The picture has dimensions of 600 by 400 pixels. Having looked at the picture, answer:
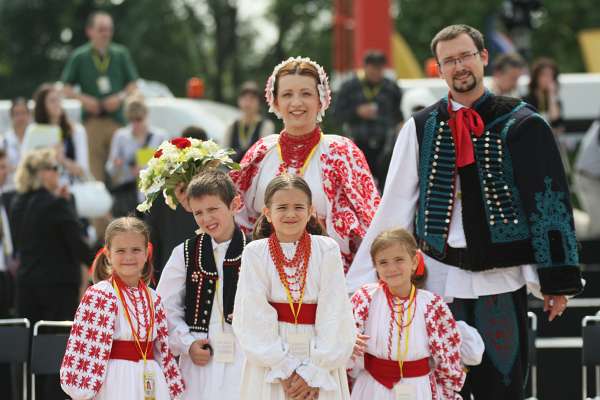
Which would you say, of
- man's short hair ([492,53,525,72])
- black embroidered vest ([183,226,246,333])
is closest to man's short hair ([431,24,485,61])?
Result: black embroidered vest ([183,226,246,333])

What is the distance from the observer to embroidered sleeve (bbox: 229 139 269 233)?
6.24m

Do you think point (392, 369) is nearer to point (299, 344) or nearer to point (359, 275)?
point (359, 275)

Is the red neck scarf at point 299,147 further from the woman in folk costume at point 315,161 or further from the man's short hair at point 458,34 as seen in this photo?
the man's short hair at point 458,34

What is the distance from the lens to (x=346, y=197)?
6.12m

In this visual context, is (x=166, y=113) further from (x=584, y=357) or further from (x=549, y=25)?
(x=549, y=25)

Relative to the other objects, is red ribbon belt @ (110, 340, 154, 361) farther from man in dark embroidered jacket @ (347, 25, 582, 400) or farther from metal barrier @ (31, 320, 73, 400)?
man in dark embroidered jacket @ (347, 25, 582, 400)

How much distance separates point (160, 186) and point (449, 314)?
5.21ft

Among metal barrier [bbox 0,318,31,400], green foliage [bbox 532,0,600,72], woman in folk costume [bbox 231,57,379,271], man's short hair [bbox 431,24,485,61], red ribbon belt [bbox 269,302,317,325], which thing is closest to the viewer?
red ribbon belt [bbox 269,302,317,325]

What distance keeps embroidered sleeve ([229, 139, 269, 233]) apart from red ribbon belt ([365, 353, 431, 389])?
1.00m

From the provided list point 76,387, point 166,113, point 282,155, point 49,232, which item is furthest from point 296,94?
point 166,113

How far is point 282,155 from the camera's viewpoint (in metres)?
6.18

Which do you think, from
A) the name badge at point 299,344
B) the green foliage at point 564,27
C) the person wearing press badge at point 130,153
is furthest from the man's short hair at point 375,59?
the green foliage at point 564,27

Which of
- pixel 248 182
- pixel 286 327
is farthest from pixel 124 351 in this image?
pixel 248 182

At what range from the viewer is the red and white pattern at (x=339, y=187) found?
6070 mm
